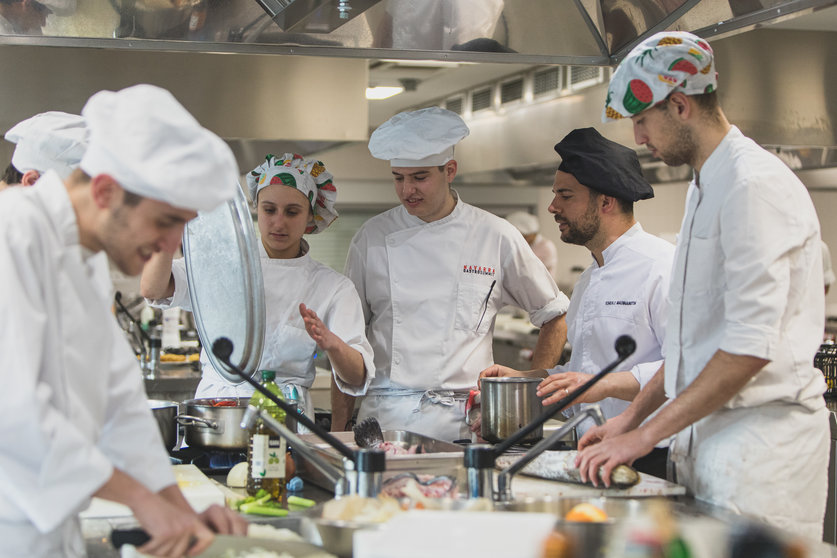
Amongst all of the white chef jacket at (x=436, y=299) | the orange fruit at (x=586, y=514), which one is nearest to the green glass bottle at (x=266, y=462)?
the orange fruit at (x=586, y=514)

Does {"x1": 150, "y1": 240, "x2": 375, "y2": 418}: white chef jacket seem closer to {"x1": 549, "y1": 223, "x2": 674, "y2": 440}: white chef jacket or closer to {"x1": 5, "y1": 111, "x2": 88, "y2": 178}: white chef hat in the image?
{"x1": 5, "y1": 111, "x2": 88, "y2": 178}: white chef hat

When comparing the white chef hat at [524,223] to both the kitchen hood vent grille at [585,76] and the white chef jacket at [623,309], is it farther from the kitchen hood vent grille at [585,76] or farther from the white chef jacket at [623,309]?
the white chef jacket at [623,309]

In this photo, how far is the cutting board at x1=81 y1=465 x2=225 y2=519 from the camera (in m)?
1.80

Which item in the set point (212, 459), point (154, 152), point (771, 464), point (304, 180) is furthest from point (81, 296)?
point (304, 180)

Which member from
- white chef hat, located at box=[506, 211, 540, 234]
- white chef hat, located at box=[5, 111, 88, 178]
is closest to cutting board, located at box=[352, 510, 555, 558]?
white chef hat, located at box=[5, 111, 88, 178]

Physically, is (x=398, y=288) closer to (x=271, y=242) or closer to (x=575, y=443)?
(x=271, y=242)

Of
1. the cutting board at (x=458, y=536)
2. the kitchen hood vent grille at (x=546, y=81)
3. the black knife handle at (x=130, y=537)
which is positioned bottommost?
the black knife handle at (x=130, y=537)

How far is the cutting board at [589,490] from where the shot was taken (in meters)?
1.85

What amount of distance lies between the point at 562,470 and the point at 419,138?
4.29 feet

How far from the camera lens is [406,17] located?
2707 millimetres

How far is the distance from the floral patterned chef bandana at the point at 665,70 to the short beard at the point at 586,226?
863mm

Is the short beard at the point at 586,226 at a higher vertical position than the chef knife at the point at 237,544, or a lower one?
higher

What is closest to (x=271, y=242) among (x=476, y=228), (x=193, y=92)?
(x=476, y=228)

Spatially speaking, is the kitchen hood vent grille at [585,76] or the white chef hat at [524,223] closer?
the kitchen hood vent grille at [585,76]
